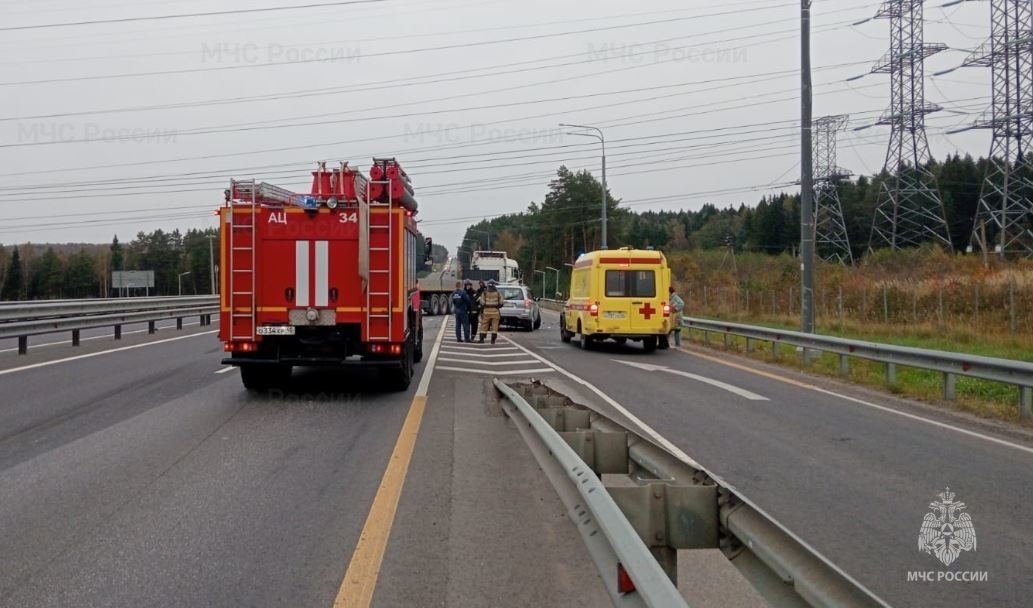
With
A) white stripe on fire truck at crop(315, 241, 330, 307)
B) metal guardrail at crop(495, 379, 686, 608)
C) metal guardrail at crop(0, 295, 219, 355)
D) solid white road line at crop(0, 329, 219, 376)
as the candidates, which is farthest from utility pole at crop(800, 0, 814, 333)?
metal guardrail at crop(0, 295, 219, 355)

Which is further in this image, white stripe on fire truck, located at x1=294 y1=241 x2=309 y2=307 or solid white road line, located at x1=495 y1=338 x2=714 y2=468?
white stripe on fire truck, located at x1=294 y1=241 x2=309 y2=307

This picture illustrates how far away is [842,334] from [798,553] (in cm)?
2500

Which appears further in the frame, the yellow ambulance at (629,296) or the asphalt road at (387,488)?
the yellow ambulance at (629,296)

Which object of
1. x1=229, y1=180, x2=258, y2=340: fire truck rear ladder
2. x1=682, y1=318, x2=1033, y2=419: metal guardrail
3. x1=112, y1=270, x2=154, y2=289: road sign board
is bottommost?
x1=682, y1=318, x2=1033, y2=419: metal guardrail

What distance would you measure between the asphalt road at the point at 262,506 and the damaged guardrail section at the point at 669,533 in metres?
0.60

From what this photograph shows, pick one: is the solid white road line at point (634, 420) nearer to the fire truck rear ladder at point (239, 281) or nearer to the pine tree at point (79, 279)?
the fire truck rear ladder at point (239, 281)

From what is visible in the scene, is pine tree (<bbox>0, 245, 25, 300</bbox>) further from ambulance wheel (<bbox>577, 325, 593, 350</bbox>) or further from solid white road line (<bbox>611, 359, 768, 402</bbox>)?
solid white road line (<bbox>611, 359, 768, 402</bbox>)

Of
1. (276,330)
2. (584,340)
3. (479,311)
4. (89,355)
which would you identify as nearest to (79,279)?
(479,311)

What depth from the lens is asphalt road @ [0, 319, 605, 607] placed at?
5.00m

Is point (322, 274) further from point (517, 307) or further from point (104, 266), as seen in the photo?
point (104, 266)

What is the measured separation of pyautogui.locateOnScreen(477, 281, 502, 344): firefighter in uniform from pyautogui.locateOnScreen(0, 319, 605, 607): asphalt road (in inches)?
492

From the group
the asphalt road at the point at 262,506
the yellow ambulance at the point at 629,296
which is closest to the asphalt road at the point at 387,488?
the asphalt road at the point at 262,506

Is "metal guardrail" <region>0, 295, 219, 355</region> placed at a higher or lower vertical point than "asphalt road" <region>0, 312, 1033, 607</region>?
higher

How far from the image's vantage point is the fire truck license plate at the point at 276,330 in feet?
40.8
